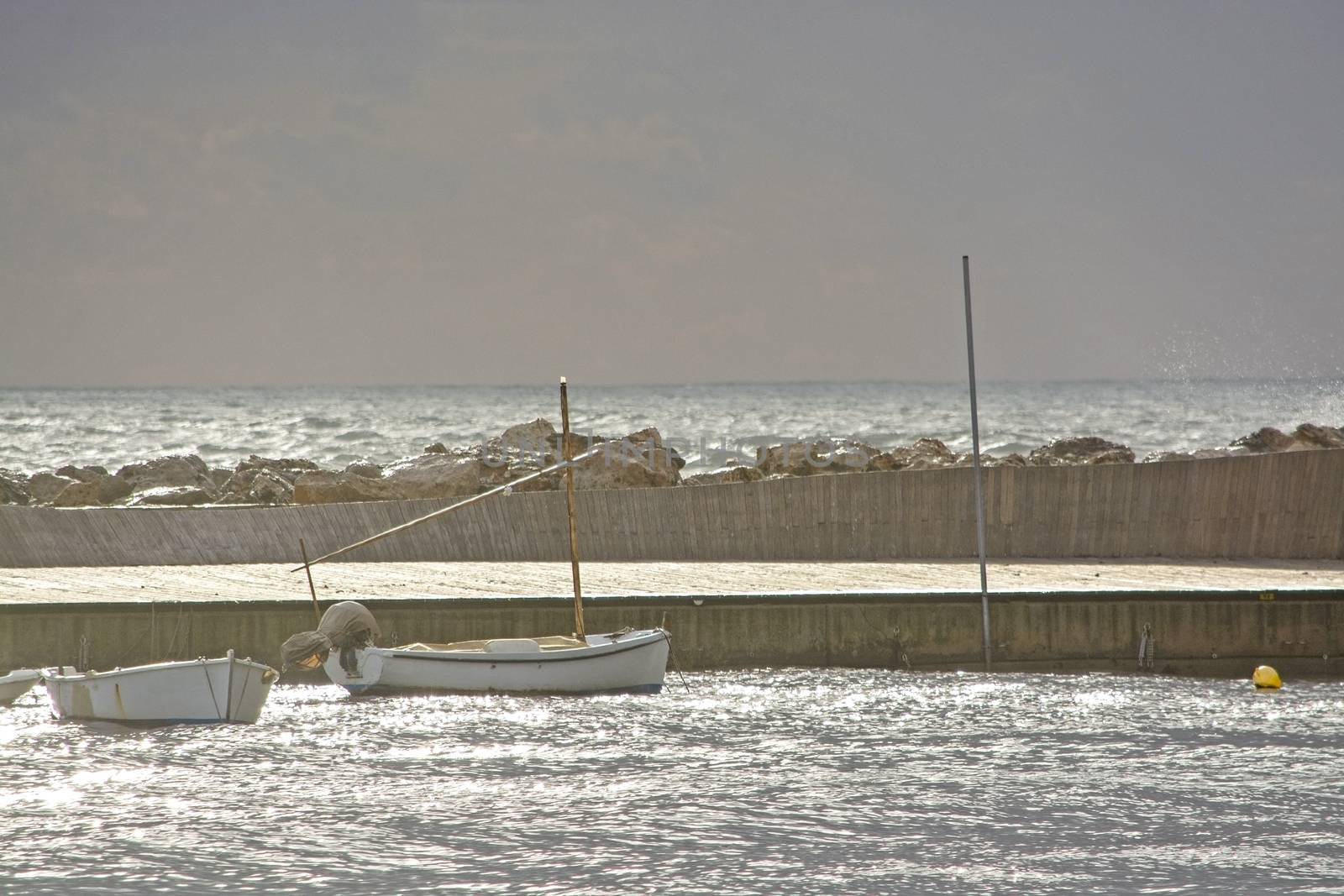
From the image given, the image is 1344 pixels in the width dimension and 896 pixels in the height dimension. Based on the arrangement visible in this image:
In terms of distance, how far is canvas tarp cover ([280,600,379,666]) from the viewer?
19734mm

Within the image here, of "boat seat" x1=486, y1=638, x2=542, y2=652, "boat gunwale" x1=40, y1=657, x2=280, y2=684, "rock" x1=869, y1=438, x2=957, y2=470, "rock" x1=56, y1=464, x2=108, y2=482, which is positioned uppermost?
"rock" x1=56, y1=464, x2=108, y2=482

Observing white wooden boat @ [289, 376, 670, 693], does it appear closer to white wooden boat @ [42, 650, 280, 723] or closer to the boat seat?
the boat seat

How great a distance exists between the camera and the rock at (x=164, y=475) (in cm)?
3700

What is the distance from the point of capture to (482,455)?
34312 millimetres

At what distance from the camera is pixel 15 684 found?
19.4 m

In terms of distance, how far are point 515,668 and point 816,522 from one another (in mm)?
7064

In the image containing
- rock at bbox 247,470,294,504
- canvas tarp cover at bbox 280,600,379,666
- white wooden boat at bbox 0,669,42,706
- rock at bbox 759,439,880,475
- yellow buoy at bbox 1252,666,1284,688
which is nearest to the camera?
white wooden boat at bbox 0,669,42,706

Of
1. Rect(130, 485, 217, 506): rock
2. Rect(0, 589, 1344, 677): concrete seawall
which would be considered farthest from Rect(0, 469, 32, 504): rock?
Rect(0, 589, 1344, 677): concrete seawall

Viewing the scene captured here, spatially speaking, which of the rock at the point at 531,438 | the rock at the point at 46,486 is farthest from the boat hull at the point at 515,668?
the rock at the point at 46,486

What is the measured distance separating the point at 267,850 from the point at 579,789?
327 centimetres

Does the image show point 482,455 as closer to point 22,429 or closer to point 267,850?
point 267,850

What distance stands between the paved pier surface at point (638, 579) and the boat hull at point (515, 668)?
173 cm

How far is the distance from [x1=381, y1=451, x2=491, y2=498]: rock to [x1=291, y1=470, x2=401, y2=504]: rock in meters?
0.25

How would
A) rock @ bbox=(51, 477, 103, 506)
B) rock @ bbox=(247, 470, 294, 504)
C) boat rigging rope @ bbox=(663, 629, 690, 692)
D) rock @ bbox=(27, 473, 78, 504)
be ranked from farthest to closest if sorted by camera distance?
1. rock @ bbox=(27, 473, 78, 504)
2. rock @ bbox=(51, 477, 103, 506)
3. rock @ bbox=(247, 470, 294, 504)
4. boat rigging rope @ bbox=(663, 629, 690, 692)
